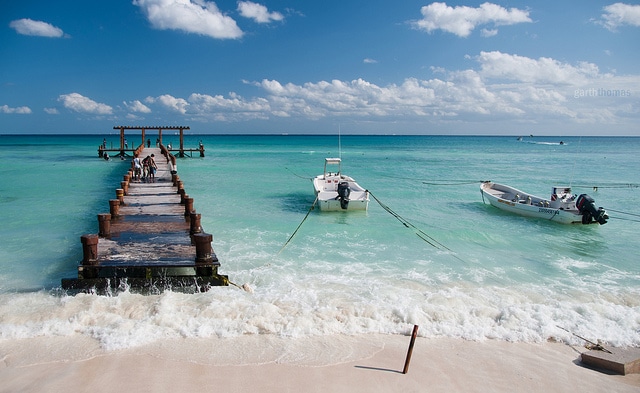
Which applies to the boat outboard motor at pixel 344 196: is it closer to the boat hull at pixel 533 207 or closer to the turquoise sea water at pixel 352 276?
the turquoise sea water at pixel 352 276

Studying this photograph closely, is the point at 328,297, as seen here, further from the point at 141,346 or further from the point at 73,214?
the point at 73,214

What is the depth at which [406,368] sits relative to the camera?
717 cm

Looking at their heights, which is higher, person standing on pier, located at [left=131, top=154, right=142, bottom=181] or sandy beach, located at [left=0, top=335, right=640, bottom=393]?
person standing on pier, located at [left=131, top=154, right=142, bottom=181]

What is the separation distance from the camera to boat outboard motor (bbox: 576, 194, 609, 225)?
1873 centimetres

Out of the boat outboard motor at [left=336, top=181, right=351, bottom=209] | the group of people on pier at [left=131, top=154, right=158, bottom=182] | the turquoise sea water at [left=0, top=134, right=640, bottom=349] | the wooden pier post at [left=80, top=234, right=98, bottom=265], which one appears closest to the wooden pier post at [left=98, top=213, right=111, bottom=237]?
the turquoise sea water at [left=0, top=134, right=640, bottom=349]

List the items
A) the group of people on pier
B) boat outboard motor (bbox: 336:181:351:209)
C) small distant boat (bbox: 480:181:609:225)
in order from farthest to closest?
the group of people on pier < boat outboard motor (bbox: 336:181:351:209) < small distant boat (bbox: 480:181:609:225)

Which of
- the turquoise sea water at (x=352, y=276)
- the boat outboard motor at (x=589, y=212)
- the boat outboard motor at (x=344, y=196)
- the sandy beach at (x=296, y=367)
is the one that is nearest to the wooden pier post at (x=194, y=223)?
the turquoise sea water at (x=352, y=276)

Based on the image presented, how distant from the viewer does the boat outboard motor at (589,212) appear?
18734mm

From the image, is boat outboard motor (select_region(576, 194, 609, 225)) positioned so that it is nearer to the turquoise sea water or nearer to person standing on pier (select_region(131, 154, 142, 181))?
the turquoise sea water

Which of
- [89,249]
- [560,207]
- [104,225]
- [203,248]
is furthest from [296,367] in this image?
[560,207]

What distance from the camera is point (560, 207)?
19.9 m

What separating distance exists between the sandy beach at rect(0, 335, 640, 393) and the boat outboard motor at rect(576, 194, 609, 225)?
12426 millimetres

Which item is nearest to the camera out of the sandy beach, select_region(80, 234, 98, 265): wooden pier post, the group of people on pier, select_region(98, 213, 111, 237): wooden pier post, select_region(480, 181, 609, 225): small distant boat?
the sandy beach

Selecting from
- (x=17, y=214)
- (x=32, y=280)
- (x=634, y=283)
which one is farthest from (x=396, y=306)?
(x=17, y=214)
